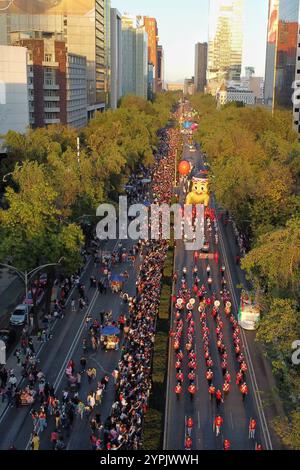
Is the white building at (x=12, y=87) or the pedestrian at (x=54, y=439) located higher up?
the white building at (x=12, y=87)

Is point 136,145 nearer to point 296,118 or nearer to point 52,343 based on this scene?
point 296,118

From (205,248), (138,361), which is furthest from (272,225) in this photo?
(138,361)

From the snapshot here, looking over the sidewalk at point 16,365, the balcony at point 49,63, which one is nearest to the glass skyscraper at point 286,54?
the balcony at point 49,63

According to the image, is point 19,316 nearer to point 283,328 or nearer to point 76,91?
point 283,328

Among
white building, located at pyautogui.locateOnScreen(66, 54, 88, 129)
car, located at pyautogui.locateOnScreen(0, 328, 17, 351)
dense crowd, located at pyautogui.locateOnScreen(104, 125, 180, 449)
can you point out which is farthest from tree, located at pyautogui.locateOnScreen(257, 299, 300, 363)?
white building, located at pyautogui.locateOnScreen(66, 54, 88, 129)

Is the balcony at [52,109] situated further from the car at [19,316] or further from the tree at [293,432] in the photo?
the tree at [293,432]

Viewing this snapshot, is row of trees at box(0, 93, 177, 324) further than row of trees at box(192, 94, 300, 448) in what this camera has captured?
Yes

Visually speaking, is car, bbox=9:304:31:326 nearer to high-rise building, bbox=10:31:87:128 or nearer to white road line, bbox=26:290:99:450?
white road line, bbox=26:290:99:450
